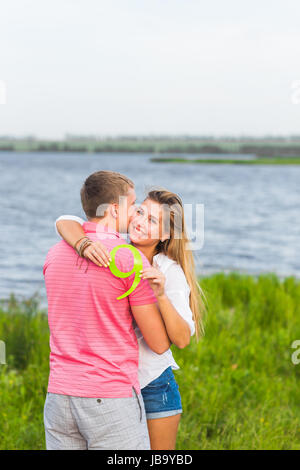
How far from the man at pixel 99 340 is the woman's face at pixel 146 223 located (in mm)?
152

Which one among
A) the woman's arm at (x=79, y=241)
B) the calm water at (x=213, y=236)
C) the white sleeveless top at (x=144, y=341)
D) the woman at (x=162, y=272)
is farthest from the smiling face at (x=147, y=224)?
the calm water at (x=213, y=236)

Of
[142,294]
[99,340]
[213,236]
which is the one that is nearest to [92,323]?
[99,340]

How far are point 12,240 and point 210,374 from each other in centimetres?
1117

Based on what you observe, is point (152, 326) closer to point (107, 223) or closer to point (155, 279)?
point (155, 279)

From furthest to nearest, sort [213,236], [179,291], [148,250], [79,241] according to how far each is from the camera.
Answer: [213,236] → [148,250] → [179,291] → [79,241]

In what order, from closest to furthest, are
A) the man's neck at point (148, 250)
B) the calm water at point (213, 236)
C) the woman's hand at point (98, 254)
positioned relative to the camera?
1. the woman's hand at point (98, 254)
2. the man's neck at point (148, 250)
3. the calm water at point (213, 236)

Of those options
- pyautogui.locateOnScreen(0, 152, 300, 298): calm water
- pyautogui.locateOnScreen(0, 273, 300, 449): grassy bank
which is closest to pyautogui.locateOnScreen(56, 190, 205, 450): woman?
pyautogui.locateOnScreen(0, 273, 300, 449): grassy bank

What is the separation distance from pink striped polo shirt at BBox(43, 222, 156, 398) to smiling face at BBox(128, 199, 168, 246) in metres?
0.18

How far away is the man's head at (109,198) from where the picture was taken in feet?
7.17

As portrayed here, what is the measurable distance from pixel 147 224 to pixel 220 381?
2.79 m

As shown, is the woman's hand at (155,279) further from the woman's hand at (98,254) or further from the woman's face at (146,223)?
the woman's face at (146,223)

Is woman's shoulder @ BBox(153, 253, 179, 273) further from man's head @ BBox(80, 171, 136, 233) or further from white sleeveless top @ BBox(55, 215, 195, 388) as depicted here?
man's head @ BBox(80, 171, 136, 233)

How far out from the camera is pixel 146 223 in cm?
238

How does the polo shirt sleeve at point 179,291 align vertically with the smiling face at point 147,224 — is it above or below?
below
